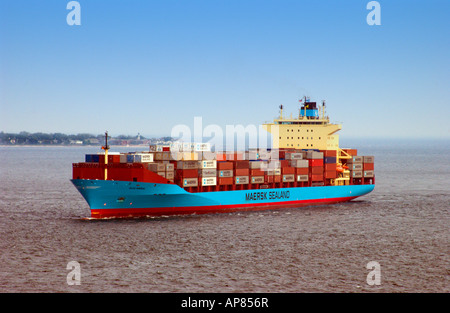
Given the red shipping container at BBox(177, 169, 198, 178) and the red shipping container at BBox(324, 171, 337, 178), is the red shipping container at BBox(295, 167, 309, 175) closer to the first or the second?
the red shipping container at BBox(324, 171, 337, 178)

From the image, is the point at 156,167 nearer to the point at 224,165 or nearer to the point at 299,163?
the point at 224,165

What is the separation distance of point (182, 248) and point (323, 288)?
1046cm

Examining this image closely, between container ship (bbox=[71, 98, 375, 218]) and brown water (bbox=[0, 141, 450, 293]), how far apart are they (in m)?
1.97

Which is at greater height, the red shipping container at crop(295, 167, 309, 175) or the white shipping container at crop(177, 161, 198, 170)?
the white shipping container at crop(177, 161, 198, 170)

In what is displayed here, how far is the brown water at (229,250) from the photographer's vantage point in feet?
81.4

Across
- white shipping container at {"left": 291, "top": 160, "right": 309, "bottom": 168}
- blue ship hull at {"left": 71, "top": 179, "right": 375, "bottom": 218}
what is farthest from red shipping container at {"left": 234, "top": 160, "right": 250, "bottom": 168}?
white shipping container at {"left": 291, "top": 160, "right": 309, "bottom": 168}

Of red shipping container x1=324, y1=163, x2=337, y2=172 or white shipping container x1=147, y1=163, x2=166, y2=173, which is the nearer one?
white shipping container x1=147, y1=163, x2=166, y2=173

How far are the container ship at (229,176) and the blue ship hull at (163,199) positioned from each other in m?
0.08

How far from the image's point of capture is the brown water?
24.8m

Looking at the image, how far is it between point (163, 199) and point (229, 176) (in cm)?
749

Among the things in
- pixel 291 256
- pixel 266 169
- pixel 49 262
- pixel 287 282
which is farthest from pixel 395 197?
pixel 49 262

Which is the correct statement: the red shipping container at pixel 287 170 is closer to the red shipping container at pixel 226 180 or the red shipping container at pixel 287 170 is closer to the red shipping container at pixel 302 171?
the red shipping container at pixel 302 171

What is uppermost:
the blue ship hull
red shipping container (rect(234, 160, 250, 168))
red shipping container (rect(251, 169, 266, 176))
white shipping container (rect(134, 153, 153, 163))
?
white shipping container (rect(134, 153, 153, 163))

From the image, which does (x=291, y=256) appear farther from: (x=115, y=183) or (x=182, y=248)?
(x=115, y=183)
